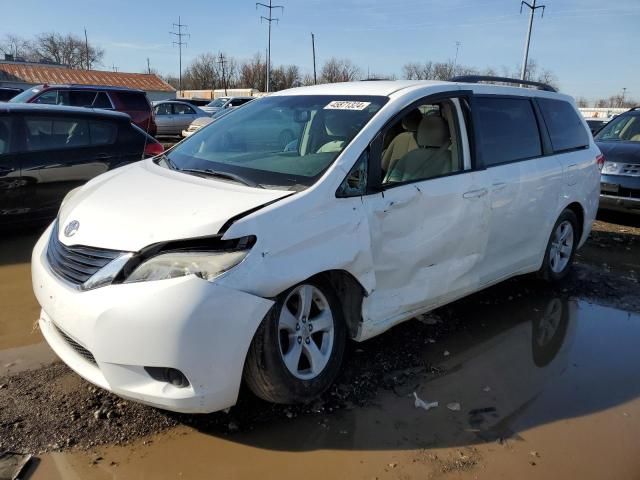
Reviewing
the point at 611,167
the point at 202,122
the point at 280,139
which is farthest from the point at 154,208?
the point at 202,122

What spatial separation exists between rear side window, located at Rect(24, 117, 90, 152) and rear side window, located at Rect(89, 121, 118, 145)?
70 mm

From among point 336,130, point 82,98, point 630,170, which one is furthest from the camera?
point 82,98

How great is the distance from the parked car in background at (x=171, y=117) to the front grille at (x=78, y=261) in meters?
18.2

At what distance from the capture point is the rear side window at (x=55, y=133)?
5969 millimetres

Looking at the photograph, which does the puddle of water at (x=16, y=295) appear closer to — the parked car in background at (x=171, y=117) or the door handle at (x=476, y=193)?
the door handle at (x=476, y=193)

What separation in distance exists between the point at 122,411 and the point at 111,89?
12961 millimetres

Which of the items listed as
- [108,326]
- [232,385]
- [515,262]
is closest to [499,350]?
[515,262]

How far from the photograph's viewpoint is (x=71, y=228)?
9.61ft

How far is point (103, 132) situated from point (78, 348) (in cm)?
448

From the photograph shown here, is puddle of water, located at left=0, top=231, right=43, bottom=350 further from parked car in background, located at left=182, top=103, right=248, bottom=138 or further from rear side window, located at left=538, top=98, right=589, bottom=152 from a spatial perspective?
rear side window, located at left=538, top=98, right=589, bottom=152

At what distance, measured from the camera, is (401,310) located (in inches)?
135

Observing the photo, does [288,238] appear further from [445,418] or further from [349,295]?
[445,418]

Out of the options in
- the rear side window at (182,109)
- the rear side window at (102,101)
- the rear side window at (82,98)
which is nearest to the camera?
the rear side window at (82,98)

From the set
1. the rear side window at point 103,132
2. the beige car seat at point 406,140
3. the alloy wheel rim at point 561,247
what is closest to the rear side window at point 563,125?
the alloy wheel rim at point 561,247
